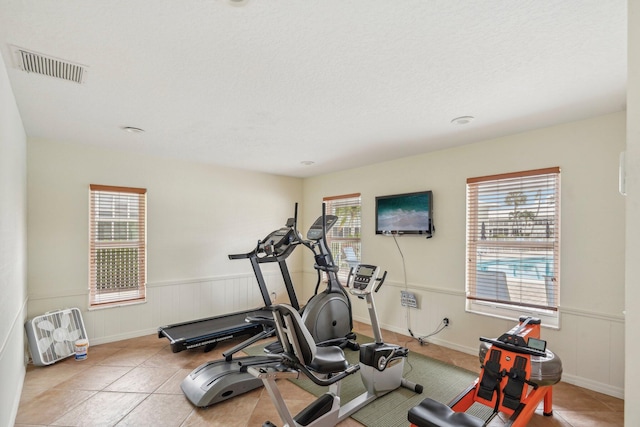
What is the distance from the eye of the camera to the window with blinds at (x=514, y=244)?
3051mm

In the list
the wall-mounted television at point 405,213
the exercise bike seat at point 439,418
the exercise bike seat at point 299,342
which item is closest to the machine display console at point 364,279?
the exercise bike seat at point 299,342

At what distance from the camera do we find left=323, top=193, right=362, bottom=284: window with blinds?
4.98 m

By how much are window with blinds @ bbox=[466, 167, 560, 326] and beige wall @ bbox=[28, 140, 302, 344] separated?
3.16 meters

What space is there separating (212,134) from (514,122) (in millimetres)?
2911

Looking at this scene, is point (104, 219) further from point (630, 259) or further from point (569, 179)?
point (569, 179)

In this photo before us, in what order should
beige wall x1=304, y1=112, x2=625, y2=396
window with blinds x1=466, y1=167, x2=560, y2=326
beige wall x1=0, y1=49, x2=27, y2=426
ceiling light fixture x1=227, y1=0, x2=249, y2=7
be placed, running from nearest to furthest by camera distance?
ceiling light fixture x1=227, y1=0, x2=249, y2=7, beige wall x1=0, y1=49, x2=27, y2=426, beige wall x1=304, y1=112, x2=625, y2=396, window with blinds x1=466, y1=167, x2=560, y2=326

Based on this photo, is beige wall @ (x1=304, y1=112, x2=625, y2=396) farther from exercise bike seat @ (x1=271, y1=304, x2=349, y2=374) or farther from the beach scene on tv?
exercise bike seat @ (x1=271, y1=304, x2=349, y2=374)

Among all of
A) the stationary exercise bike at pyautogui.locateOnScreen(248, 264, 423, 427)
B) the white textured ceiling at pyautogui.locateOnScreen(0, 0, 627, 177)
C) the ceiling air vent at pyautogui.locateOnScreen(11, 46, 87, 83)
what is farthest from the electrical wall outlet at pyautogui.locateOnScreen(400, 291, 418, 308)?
the ceiling air vent at pyautogui.locateOnScreen(11, 46, 87, 83)

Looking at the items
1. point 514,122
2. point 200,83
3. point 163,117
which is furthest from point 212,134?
point 514,122

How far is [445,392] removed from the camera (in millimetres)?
2814

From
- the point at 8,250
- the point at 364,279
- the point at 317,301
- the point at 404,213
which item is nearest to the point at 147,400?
the point at 8,250

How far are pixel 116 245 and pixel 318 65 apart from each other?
11.6 ft

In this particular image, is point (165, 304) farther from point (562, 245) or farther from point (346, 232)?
point (562, 245)

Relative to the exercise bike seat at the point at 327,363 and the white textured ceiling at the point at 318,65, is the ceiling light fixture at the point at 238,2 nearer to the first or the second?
the white textured ceiling at the point at 318,65
